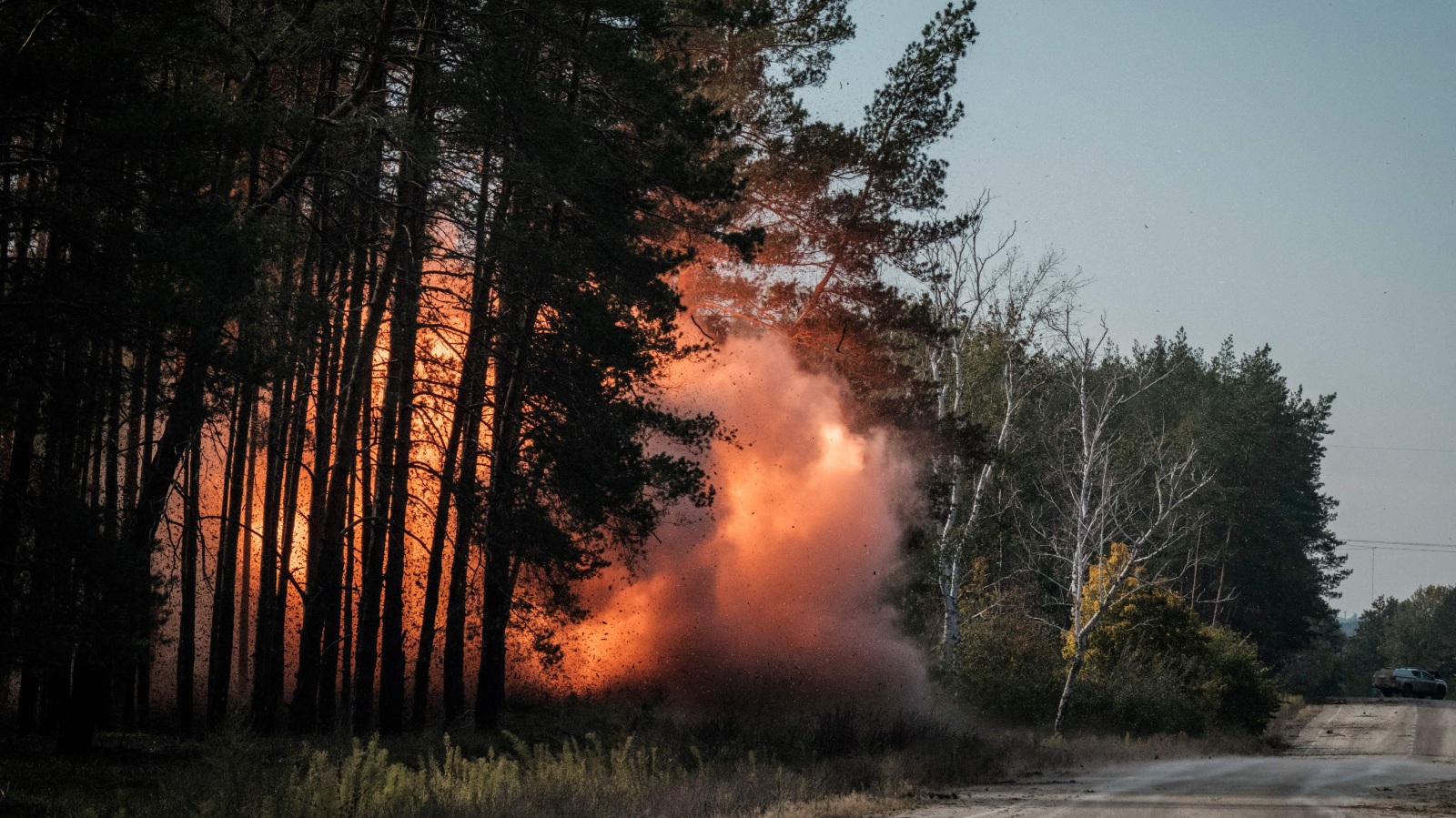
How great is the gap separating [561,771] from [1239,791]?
1045cm

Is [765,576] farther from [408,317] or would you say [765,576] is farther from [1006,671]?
[408,317]

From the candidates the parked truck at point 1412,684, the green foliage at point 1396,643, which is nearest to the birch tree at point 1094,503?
the parked truck at point 1412,684

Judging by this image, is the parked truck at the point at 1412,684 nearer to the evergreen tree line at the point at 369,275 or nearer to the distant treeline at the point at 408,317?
the distant treeline at the point at 408,317

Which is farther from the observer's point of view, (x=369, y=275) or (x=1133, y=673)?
(x=1133, y=673)

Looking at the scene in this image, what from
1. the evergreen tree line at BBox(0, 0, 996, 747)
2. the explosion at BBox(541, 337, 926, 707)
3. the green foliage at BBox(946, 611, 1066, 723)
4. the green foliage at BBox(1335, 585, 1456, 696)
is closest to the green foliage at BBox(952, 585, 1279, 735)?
the green foliage at BBox(946, 611, 1066, 723)

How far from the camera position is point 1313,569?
76.8 m

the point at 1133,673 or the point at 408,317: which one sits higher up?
the point at 408,317

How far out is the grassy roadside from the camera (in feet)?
37.7

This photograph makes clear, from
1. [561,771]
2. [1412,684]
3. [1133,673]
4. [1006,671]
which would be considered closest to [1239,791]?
[561,771]

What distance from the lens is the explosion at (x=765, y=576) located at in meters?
29.5

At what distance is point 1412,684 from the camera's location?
67.8 meters

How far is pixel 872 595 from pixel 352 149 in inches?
754

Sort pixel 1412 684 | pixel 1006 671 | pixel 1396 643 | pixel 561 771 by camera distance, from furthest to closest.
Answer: pixel 1396 643
pixel 1412 684
pixel 1006 671
pixel 561 771

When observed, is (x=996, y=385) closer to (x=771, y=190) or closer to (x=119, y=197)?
(x=771, y=190)
